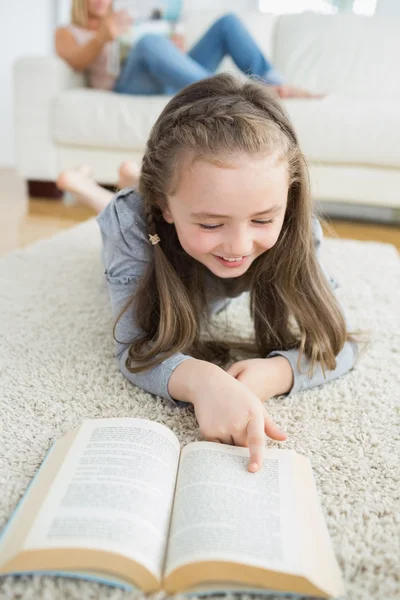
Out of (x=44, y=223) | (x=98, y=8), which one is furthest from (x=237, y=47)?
(x=44, y=223)

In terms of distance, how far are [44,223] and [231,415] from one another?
151cm

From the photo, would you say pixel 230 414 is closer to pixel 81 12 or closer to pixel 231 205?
pixel 231 205

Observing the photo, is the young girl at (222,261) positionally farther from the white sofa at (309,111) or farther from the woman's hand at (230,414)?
the white sofa at (309,111)

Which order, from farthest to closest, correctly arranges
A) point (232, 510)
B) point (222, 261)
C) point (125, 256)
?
1. point (125, 256)
2. point (222, 261)
3. point (232, 510)

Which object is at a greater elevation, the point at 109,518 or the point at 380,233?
the point at 109,518

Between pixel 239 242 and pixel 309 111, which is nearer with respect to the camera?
pixel 239 242

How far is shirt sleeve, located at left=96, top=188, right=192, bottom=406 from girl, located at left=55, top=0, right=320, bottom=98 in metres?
1.40

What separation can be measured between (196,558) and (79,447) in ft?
0.66

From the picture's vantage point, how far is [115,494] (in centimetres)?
51

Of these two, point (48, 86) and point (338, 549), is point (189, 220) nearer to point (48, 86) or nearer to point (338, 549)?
point (338, 549)

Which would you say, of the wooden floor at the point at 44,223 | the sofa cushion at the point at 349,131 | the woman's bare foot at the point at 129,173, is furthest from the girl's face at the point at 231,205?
the sofa cushion at the point at 349,131

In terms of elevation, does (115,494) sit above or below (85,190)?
above

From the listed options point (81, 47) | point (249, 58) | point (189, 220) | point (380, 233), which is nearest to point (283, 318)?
point (189, 220)

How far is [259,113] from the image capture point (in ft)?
2.45
